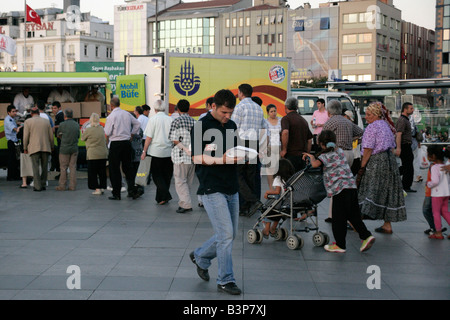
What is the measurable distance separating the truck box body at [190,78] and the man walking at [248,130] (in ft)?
22.5

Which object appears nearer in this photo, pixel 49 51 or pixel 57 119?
pixel 57 119

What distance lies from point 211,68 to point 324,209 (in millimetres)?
7295

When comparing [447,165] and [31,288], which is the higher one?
[447,165]

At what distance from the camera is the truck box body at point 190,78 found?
57.1 feet

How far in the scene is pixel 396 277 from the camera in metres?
6.57

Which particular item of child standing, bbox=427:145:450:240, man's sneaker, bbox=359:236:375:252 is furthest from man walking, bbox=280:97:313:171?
man's sneaker, bbox=359:236:375:252

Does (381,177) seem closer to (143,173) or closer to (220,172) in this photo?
(220,172)

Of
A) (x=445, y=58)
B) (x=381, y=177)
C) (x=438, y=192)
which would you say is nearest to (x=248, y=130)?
(x=381, y=177)

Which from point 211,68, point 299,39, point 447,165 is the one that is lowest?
point 447,165

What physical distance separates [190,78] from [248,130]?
7506mm

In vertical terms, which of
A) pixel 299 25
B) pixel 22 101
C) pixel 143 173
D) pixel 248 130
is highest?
pixel 299 25

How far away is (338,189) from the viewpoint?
25.5 ft

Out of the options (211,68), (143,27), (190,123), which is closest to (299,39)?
(143,27)
